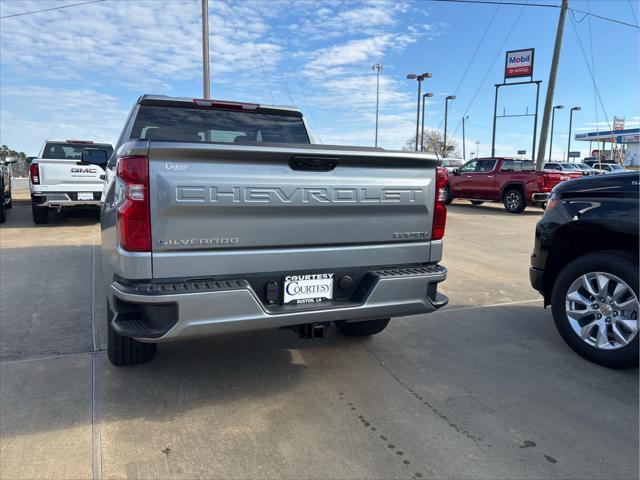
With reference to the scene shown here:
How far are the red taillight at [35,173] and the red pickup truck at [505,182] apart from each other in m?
13.4

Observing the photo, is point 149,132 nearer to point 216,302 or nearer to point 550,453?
point 216,302

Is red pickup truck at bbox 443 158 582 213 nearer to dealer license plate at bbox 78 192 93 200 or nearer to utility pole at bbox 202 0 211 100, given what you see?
utility pole at bbox 202 0 211 100

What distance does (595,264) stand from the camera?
3689 millimetres

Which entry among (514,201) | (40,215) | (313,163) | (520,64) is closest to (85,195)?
(40,215)

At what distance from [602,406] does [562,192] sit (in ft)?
5.83

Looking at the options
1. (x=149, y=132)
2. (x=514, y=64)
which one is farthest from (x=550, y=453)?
(x=514, y=64)

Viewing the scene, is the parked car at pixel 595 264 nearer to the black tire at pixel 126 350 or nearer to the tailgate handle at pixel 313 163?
the tailgate handle at pixel 313 163

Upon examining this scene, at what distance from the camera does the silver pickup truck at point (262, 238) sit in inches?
101

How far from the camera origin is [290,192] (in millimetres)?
2840

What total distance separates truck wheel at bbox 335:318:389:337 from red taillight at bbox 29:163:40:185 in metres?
8.40

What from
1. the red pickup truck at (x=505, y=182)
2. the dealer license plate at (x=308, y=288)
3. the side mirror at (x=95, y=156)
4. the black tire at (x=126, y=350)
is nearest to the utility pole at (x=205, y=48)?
the red pickup truck at (x=505, y=182)

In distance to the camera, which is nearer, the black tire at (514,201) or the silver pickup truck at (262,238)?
the silver pickup truck at (262,238)

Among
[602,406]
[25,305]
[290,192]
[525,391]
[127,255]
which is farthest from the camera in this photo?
[25,305]

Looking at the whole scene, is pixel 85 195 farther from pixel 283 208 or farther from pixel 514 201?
pixel 514 201
